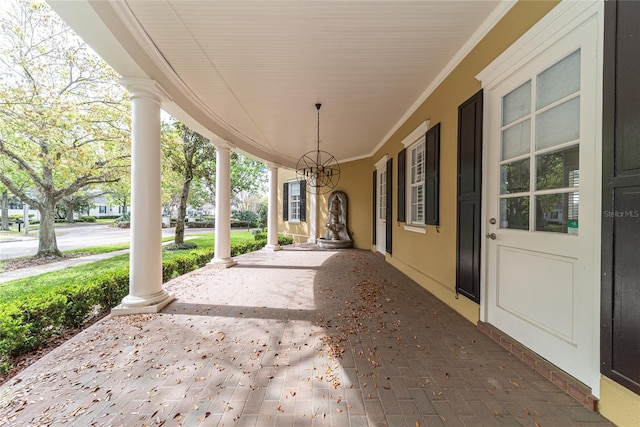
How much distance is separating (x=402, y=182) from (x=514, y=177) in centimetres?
279

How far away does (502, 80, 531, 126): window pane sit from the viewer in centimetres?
220

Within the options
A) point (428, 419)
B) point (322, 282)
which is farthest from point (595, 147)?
point (322, 282)

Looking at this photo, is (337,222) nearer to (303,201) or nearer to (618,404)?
(303,201)

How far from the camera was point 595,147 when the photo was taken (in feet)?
5.31

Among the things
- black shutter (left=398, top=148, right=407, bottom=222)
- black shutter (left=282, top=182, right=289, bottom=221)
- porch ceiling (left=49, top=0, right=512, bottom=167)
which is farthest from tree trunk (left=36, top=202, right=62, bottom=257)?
black shutter (left=398, top=148, right=407, bottom=222)

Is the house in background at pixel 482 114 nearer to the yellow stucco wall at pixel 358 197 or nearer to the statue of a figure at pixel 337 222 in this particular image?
the yellow stucco wall at pixel 358 197

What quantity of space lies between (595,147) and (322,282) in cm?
379

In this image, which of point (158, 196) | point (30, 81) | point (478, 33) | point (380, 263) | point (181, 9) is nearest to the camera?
point (181, 9)

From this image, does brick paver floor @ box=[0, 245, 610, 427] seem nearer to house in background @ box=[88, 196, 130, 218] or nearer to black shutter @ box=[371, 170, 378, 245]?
black shutter @ box=[371, 170, 378, 245]

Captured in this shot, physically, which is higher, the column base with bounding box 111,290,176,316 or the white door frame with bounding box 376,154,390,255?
the white door frame with bounding box 376,154,390,255

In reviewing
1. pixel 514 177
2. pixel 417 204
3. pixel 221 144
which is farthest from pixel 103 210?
pixel 514 177

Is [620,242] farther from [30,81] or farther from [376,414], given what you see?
[30,81]

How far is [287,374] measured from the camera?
6.39 feet

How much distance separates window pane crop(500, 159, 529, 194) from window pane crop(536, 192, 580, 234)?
20 centimetres
